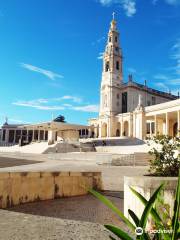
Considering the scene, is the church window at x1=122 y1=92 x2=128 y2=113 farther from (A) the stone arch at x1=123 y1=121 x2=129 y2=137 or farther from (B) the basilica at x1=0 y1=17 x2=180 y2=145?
(A) the stone arch at x1=123 y1=121 x2=129 y2=137

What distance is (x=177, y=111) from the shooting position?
5225 centimetres

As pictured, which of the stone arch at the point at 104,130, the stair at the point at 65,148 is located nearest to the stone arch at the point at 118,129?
the stone arch at the point at 104,130

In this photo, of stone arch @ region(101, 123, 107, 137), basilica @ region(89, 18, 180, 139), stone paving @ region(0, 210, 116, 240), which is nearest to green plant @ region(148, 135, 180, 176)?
stone paving @ region(0, 210, 116, 240)

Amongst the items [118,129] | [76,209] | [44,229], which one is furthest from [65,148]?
[44,229]

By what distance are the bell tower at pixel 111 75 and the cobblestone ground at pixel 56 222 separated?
66.1 m

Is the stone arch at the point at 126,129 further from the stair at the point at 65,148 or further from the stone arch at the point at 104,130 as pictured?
the stair at the point at 65,148

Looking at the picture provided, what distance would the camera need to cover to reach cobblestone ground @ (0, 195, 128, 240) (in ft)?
14.4

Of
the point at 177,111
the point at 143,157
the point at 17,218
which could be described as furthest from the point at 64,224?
the point at 177,111

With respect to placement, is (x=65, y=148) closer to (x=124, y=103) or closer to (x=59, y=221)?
(x=124, y=103)

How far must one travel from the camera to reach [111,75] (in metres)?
74.8

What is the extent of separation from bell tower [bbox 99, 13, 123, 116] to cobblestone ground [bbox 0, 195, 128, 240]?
66147 mm

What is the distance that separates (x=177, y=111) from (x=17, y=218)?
50.2m

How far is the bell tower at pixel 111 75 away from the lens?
244ft

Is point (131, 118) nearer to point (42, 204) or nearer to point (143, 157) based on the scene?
point (143, 157)
